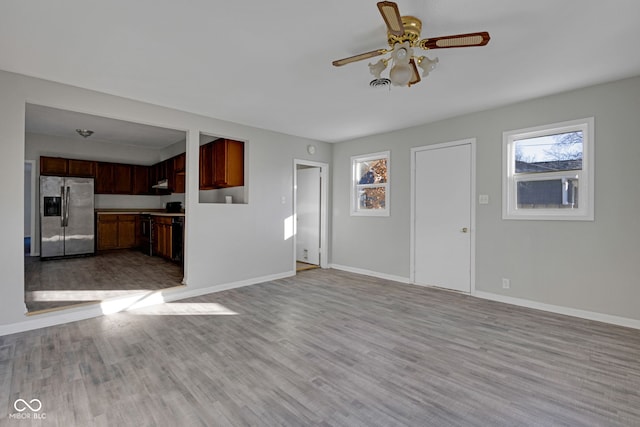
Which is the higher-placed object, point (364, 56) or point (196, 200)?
point (364, 56)

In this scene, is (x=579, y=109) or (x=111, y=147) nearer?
(x=579, y=109)

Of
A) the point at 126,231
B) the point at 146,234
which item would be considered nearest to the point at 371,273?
the point at 146,234

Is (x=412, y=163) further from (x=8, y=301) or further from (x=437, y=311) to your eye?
(x=8, y=301)

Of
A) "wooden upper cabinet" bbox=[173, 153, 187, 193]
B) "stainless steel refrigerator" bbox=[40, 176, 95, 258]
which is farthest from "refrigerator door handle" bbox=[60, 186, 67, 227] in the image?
"wooden upper cabinet" bbox=[173, 153, 187, 193]

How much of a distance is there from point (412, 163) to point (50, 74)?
4.65 m

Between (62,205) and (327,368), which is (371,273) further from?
(62,205)

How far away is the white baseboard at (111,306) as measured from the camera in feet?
9.97

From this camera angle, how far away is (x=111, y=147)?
7.39 meters

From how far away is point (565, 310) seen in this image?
11.5 feet

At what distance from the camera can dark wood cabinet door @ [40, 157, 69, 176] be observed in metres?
6.47

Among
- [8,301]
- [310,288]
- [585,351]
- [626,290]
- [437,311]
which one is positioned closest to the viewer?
[585,351]

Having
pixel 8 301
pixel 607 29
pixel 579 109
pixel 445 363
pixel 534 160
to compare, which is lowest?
pixel 445 363

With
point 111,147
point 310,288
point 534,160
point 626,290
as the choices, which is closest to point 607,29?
point 534,160

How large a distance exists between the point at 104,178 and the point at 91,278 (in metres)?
3.54
